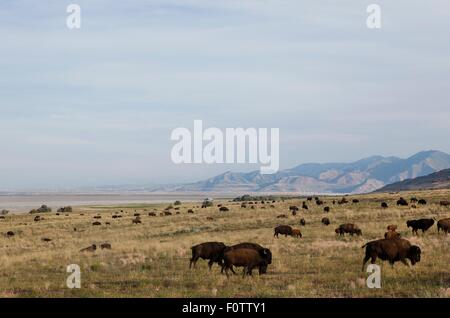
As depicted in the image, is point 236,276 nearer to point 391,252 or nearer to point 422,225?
point 391,252

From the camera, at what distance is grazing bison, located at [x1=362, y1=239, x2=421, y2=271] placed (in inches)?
712

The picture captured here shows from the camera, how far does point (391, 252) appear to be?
18266 mm

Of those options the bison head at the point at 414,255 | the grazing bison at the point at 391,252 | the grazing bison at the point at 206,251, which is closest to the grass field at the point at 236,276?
the grazing bison at the point at 391,252

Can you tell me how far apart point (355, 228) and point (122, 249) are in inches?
475

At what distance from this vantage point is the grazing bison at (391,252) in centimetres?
1808

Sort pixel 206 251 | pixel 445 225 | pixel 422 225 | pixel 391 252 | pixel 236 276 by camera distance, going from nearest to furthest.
Answer: pixel 236 276 → pixel 391 252 → pixel 206 251 → pixel 445 225 → pixel 422 225

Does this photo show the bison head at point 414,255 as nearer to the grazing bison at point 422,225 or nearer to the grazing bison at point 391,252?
the grazing bison at point 391,252

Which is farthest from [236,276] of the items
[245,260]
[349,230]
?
[349,230]

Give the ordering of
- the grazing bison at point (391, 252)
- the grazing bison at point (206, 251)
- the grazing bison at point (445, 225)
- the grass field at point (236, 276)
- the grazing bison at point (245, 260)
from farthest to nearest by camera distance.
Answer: the grazing bison at point (445, 225)
the grazing bison at point (206, 251)
the grazing bison at point (391, 252)
the grazing bison at point (245, 260)
the grass field at point (236, 276)

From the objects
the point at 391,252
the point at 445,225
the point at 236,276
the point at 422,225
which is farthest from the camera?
the point at 422,225

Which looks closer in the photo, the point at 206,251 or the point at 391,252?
the point at 391,252

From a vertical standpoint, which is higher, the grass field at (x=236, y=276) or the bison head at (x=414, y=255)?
the bison head at (x=414, y=255)
